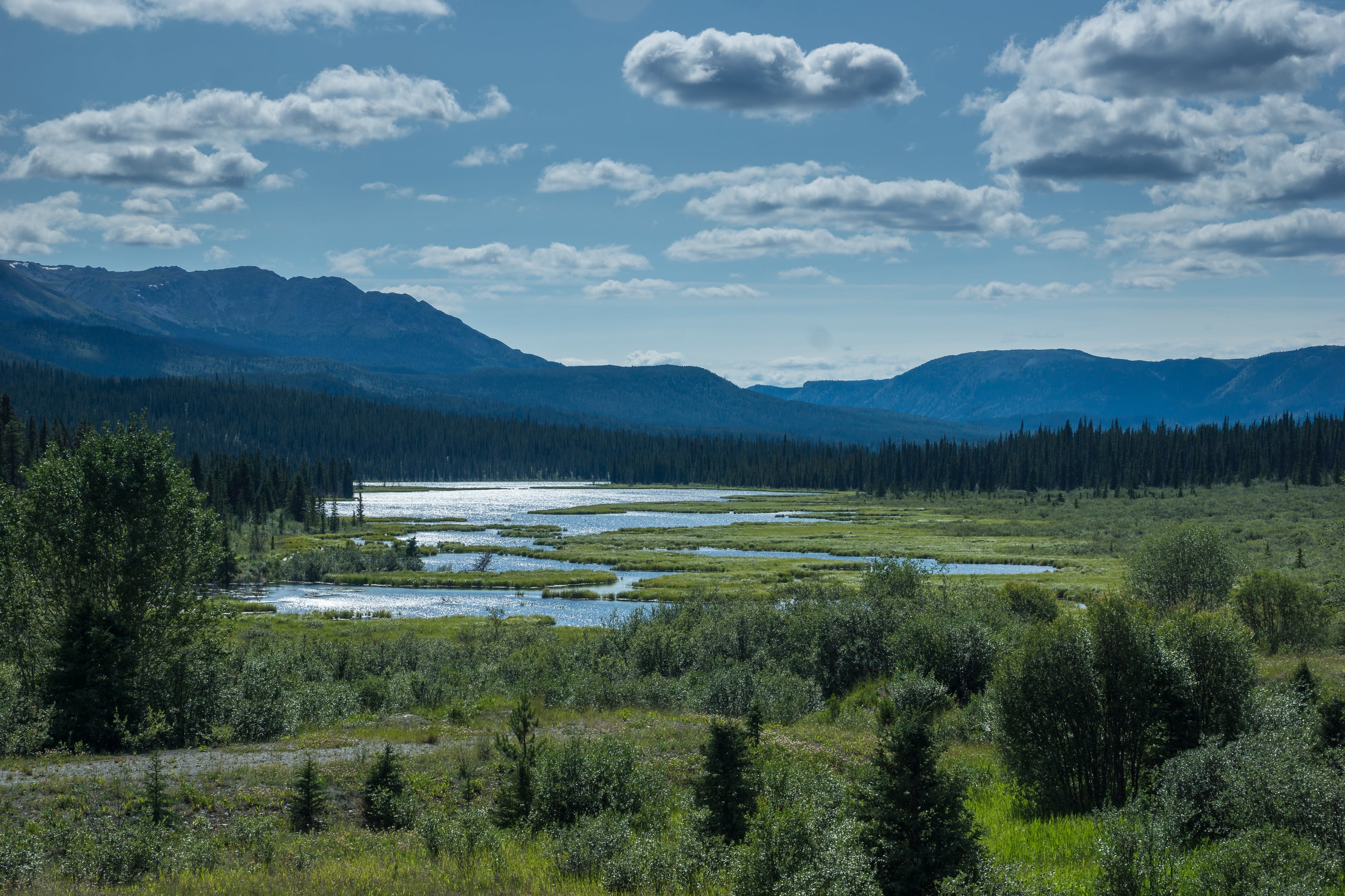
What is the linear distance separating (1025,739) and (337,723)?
2070cm

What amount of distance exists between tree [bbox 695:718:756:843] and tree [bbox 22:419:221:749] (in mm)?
17444

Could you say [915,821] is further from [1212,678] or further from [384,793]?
[384,793]

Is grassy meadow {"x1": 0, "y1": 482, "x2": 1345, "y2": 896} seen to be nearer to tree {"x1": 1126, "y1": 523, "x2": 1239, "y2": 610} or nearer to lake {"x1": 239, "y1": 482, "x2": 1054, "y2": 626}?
tree {"x1": 1126, "y1": 523, "x2": 1239, "y2": 610}

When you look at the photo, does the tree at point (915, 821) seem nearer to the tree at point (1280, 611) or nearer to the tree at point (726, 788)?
the tree at point (726, 788)

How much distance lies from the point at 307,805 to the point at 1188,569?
153 ft

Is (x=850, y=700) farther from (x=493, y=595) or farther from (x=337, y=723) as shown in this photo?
(x=493, y=595)

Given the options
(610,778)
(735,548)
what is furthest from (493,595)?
(610,778)

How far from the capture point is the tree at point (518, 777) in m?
17.6

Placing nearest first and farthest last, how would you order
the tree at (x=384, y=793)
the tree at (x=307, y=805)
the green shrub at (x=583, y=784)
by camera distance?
1. the tree at (x=307, y=805)
2. the tree at (x=384, y=793)
3. the green shrub at (x=583, y=784)

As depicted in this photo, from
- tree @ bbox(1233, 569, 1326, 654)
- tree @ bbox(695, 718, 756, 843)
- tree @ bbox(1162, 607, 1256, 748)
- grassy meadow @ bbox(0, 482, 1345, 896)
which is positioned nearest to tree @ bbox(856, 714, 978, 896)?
grassy meadow @ bbox(0, 482, 1345, 896)

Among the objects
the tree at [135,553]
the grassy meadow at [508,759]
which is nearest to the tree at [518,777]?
the grassy meadow at [508,759]

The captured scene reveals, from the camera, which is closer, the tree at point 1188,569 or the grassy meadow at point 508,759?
the grassy meadow at point 508,759

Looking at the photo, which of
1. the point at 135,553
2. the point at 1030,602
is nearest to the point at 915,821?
the point at 135,553

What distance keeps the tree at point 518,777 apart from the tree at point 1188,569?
39.4 metres
